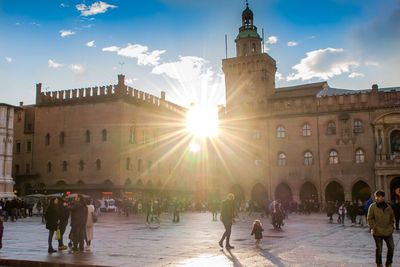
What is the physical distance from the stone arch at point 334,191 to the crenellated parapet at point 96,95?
1919 cm

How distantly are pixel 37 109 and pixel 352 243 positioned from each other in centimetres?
3996

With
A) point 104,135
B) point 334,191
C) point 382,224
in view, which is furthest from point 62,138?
point 382,224

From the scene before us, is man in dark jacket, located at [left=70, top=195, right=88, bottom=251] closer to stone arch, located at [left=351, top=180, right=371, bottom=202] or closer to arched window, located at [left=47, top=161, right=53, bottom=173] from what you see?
stone arch, located at [left=351, top=180, right=371, bottom=202]

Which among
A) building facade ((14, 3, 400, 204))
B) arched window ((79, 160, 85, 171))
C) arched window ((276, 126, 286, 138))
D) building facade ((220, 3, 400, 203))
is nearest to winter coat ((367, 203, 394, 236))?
building facade ((14, 3, 400, 204))

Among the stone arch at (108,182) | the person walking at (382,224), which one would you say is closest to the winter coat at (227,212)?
the person walking at (382,224)

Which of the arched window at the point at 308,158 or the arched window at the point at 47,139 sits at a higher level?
the arched window at the point at 47,139

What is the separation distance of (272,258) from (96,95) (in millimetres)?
36877

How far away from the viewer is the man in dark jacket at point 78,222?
12.2 m

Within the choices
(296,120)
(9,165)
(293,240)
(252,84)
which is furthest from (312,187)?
(293,240)

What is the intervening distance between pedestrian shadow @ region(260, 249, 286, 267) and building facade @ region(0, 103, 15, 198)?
33.3 metres

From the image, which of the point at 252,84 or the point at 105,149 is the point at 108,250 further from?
the point at 252,84

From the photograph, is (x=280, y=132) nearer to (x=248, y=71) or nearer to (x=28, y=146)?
(x=248, y=71)

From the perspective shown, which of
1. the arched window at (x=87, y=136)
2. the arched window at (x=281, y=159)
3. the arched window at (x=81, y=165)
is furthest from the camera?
the arched window at (x=281, y=159)

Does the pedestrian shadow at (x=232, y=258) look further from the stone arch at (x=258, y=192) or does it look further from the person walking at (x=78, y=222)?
the stone arch at (x=258, y=192)
